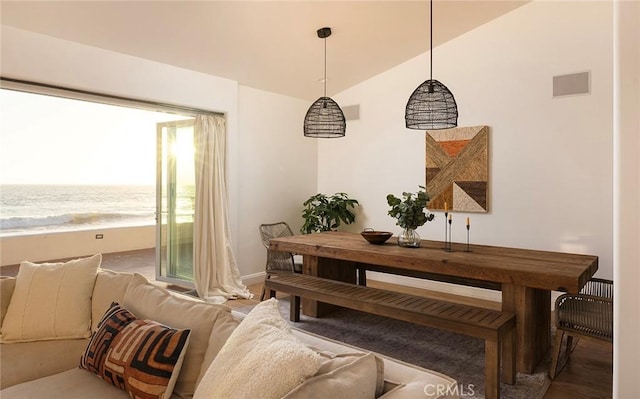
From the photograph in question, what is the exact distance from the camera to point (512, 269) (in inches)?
104

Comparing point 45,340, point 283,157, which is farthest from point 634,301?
point 283,157

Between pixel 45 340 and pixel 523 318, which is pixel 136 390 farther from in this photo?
pixel 523 318

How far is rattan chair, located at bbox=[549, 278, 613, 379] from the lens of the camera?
2521 millimetres

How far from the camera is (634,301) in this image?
4.77 feet

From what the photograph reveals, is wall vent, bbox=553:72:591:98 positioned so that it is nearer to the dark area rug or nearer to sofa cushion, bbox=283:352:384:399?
the dark area rug

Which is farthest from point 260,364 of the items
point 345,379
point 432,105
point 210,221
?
point 210,221

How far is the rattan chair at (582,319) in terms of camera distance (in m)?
2.52

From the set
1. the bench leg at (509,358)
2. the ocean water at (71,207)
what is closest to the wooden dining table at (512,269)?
the bench leg at (509,358)

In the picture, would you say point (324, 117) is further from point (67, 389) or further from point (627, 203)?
point (67, 389)

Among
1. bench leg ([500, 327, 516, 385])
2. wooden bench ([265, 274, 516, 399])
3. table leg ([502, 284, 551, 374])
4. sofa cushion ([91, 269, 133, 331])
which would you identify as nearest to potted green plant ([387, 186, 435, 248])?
wooden bench ([265, 274, 516, 399])

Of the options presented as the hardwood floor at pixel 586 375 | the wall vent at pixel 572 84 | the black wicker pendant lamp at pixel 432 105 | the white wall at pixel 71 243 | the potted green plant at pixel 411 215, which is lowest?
the hardwood floor at pixel 586 375

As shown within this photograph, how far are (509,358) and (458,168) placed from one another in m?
2.56

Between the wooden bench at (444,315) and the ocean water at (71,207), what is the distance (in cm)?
595

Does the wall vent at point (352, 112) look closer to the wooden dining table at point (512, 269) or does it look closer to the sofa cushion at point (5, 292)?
the wooden dining table at point (512, 269)
